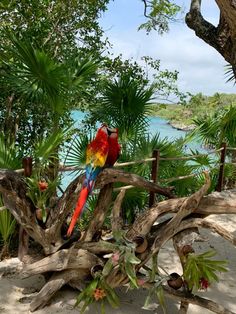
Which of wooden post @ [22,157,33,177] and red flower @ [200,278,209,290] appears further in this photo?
wooden post @ [22,157,33,177]

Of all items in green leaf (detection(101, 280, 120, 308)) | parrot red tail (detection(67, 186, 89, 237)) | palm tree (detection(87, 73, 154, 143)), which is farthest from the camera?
palm tree (detection(87, 73, 154, 143))

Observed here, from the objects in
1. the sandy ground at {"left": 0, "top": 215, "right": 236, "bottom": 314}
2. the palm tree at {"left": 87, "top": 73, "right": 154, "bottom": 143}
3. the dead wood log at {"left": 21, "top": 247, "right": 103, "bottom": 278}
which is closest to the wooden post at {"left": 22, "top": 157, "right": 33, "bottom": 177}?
the dead wood log at {"left": 21, "top": 247, "right": 103, "bottom": 278}

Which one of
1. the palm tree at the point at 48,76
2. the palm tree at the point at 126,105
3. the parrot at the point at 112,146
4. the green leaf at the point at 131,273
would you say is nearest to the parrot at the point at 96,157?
the parrot at the point at 112,146

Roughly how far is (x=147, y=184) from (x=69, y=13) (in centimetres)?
318

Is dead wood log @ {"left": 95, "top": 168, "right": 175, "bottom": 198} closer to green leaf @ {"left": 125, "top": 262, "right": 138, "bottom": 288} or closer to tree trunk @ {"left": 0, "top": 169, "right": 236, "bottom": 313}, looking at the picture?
tree trunk @ {"left": 0, "top": 169, "right": 236, "bottom": 313}

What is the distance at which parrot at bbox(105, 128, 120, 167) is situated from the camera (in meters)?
2.39

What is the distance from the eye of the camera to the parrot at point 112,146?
239 cm

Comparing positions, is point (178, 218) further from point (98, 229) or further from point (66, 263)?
point (66, 263)

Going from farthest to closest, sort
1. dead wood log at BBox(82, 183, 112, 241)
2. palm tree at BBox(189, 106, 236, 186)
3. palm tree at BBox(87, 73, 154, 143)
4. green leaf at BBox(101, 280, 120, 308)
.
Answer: palm tree at BBox(189, 106, 236, 186), palm tree at BBox(87, 73, 154, 143), dead wood log at BBox(82, 183, 112, 241), green leaf at BBox(101, 280, 120, 308)

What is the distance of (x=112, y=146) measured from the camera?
242cm

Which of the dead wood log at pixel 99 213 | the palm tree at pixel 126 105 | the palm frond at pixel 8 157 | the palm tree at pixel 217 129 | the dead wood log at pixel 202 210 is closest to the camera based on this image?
the dead wood log at pixel 202 210

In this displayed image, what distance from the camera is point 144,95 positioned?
3.50 m

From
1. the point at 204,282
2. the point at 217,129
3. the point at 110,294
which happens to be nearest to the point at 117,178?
the point at 110,294

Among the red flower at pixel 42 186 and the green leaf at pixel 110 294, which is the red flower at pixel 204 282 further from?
the red flower at pixel 42 186
